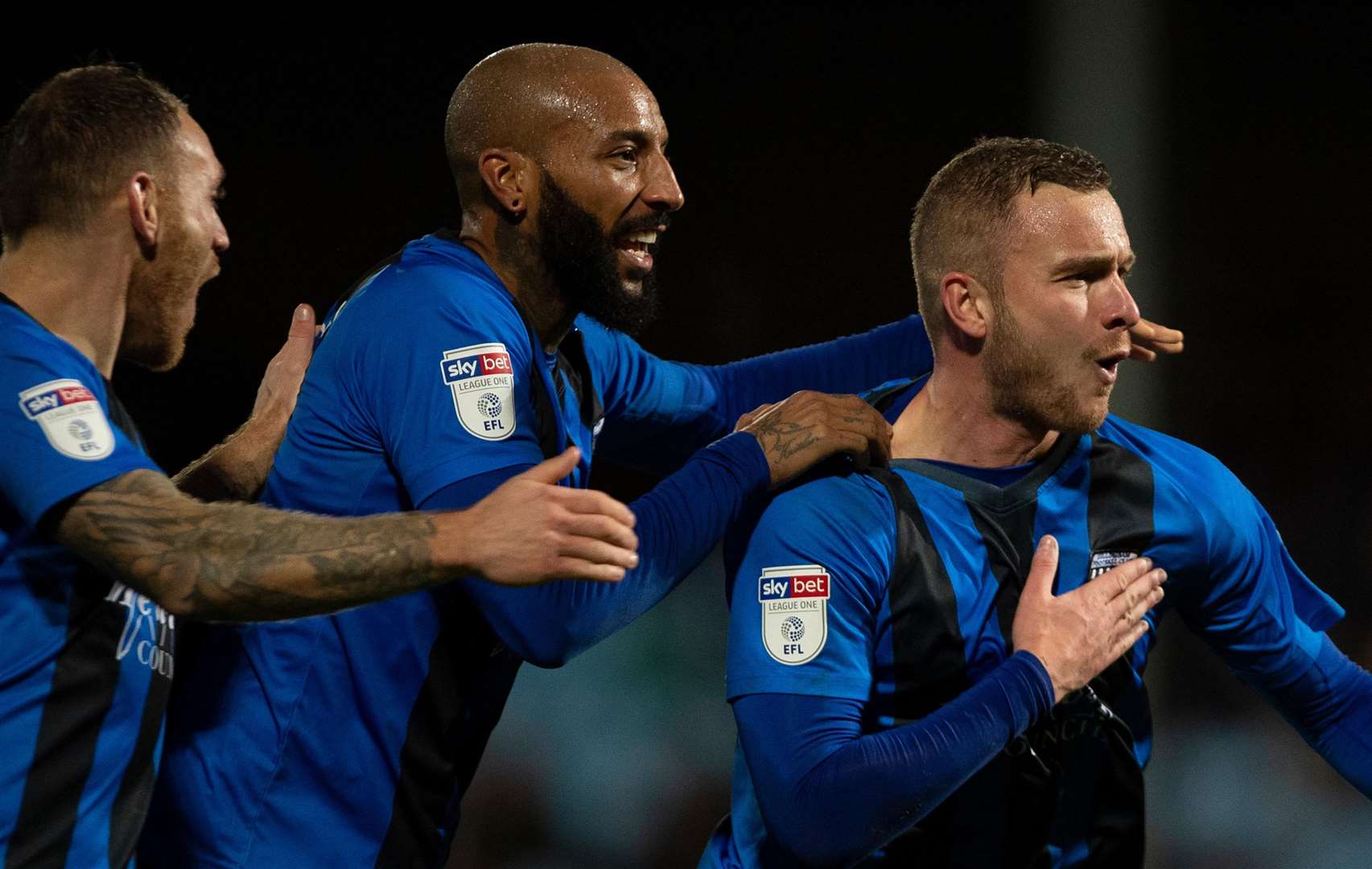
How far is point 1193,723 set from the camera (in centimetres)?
471

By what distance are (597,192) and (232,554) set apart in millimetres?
941

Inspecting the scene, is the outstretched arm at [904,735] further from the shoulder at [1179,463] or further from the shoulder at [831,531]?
the shoulder at [1179,463]

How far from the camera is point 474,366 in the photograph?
2.10 m

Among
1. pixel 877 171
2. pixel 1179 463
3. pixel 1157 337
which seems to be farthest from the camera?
pixel 877 171

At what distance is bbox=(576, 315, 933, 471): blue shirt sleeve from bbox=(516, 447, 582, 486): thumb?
0.94 meters

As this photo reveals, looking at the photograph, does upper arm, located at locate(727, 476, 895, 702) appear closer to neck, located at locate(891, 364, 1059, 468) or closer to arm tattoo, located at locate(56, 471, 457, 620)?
neck, located at locate(891, 364, 1059, 468)

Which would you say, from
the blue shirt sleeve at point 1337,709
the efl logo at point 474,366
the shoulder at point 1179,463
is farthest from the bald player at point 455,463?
the blue shirt sleeve at point 1337,709

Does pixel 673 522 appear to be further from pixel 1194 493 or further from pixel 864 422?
pixel 1194 493

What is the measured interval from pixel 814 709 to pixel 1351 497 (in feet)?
11.4

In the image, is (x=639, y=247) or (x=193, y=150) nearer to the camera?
(x=193, y=150)

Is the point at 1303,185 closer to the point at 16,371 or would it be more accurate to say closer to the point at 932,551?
the point at 932,551

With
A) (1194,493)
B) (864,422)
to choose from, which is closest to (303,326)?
(864,422)

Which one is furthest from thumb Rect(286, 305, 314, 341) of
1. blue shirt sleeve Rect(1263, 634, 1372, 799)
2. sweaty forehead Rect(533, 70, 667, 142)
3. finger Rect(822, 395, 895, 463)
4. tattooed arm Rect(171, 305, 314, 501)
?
blue shirt sleeve Rect(1263, 634, 1372, 799)

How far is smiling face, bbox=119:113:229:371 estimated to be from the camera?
2.09 meters
